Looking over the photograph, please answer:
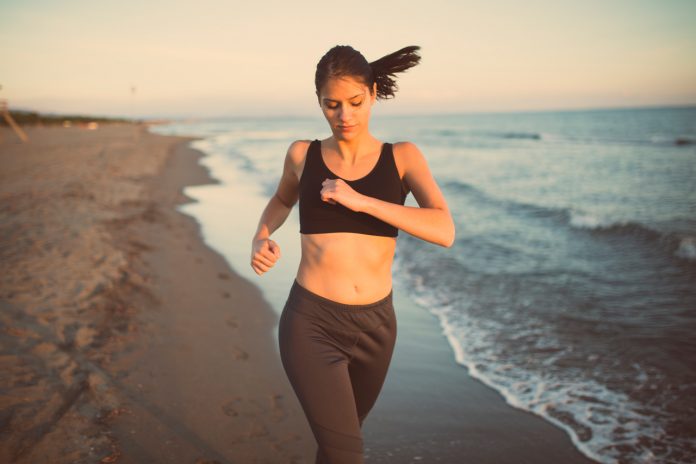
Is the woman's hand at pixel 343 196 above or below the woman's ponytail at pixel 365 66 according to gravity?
below

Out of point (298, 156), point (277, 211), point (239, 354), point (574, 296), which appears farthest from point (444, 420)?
point (574, 296)

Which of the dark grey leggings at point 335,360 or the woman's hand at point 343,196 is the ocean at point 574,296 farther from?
the woman's hand at point 343,196

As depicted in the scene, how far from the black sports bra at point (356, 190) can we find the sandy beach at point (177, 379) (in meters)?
1.94

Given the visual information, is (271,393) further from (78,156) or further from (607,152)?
(607,152)

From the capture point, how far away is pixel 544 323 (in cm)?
620

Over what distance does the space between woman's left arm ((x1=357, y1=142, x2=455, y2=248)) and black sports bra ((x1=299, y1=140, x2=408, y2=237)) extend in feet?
0.25

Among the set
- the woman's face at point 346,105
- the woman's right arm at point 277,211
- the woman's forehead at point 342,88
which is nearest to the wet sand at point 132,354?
the woman's right arm at point 277,211

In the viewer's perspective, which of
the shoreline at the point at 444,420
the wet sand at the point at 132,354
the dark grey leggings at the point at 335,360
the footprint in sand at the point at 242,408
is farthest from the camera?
the footprint in sand at the point at 242,408

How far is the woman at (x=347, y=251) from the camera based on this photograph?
80.4 inches

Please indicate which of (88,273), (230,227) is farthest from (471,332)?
(230,227)

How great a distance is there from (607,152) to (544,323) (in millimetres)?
29649

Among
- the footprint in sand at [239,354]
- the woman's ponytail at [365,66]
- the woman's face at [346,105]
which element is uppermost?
the woman's ponytail at [365,66]

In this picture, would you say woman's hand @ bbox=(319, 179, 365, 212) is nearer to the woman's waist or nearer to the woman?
the woman

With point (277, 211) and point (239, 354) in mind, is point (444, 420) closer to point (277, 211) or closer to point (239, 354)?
point (239, 354)
